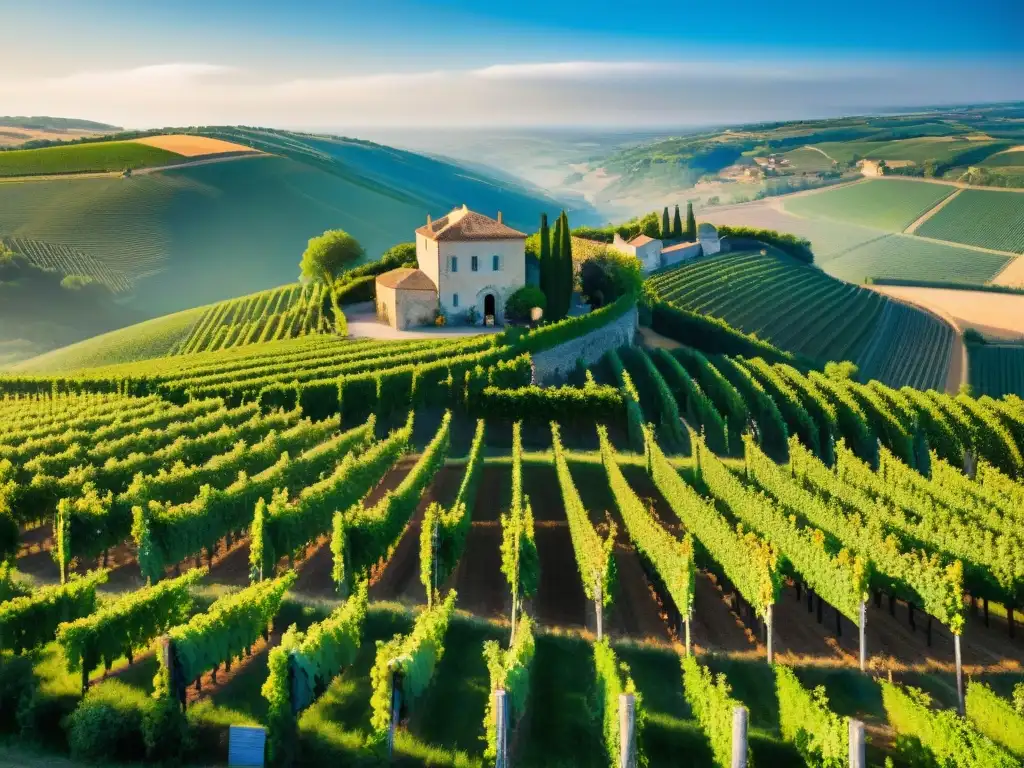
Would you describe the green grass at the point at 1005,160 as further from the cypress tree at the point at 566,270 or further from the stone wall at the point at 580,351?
the cypress tree at the point at 566,270

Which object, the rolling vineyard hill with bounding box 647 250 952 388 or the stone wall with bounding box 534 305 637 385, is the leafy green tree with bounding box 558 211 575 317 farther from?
the rolling vineyard hill with bounding box 647 250 952 388

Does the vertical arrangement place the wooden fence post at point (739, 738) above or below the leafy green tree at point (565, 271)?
below

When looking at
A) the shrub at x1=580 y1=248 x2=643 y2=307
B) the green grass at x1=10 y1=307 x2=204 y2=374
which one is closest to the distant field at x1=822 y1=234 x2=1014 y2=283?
the shrub at x1=580 y1=248 x2=643 y2=307

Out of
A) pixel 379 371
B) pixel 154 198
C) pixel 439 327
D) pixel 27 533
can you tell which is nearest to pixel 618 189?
pixel 154 198

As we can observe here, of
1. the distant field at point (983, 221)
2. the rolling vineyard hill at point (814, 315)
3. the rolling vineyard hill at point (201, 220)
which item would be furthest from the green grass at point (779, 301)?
the rolling vineyard hill at point (201, 220)

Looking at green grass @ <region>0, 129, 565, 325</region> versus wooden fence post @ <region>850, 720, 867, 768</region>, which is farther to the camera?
green grass @ <region>0, 129, 565, 325</region>

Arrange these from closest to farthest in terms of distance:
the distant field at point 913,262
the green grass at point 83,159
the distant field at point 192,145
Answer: the distant field at point 913,262 < the green grass at point 83,159 < the distant field at point 192,145
